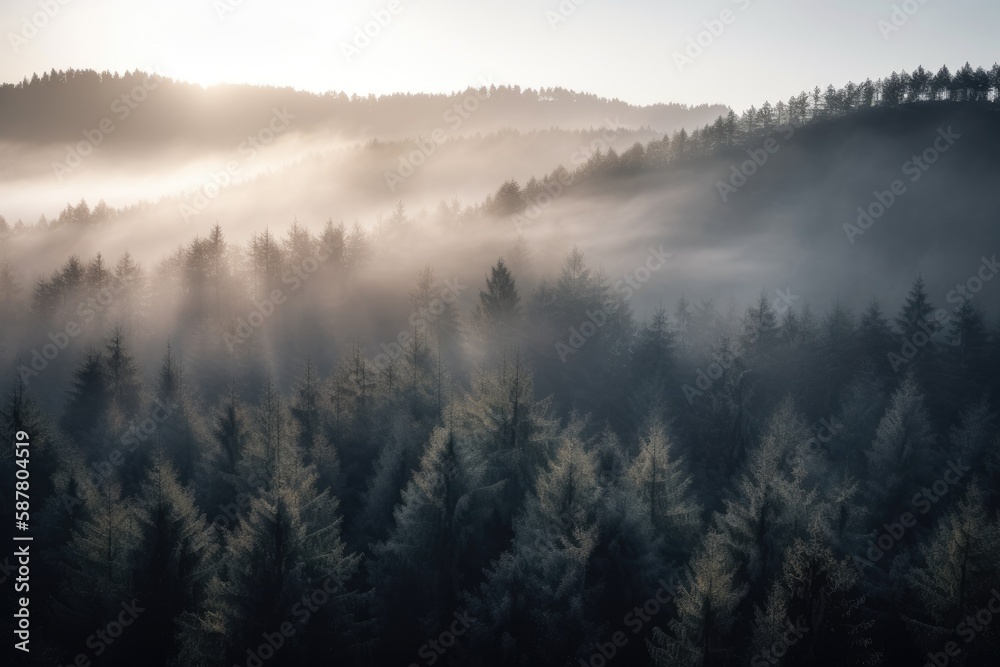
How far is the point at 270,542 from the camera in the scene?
30.5 m

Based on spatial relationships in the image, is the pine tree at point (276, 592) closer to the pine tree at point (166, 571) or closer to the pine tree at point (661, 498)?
the pine tree at point (166, 571)

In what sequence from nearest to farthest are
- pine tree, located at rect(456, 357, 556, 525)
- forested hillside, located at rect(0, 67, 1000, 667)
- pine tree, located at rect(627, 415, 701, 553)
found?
forested hillside, located at rect(0, 67, 1000, 667), pine tree, located at rect(627, 415, 701, 553), pine tree, located at rect(456, 357, 556, 525)

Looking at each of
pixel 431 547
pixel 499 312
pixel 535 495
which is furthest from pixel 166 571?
pixel 499 312

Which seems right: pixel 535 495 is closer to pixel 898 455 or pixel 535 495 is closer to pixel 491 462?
pixel 491 462

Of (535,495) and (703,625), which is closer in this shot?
(703,625)

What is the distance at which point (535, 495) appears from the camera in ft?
141

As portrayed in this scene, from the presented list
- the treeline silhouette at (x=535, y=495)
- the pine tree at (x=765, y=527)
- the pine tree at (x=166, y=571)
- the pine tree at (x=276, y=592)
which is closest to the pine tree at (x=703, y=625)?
the treeline silhouette at (x=535, y=495)

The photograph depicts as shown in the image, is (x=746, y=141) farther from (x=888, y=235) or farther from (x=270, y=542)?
(x=270, y=542)

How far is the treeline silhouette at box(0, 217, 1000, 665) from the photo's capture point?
1214 inches

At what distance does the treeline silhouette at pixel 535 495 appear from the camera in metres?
30.8

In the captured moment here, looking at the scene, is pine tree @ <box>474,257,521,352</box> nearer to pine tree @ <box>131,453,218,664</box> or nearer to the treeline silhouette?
the treeline silhouette

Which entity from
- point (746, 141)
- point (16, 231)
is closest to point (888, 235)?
point (746, 141)

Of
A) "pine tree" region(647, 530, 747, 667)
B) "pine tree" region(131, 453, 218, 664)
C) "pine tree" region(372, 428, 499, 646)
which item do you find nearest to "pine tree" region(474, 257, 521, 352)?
"pine tree" region(372, 428, 499, 646)

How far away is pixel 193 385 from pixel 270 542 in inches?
1884
